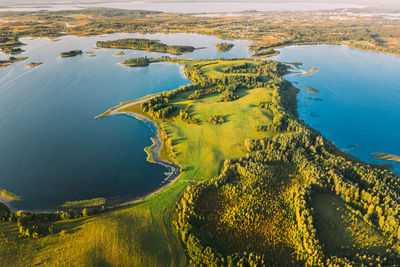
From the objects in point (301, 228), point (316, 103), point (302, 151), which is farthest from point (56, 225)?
point (316, 103)

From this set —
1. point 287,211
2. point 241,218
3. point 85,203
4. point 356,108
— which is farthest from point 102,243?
point 356,108

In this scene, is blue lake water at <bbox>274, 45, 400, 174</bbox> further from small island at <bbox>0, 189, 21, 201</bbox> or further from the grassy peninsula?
small island at <bbox>0, 189, 21, 201</bbox>

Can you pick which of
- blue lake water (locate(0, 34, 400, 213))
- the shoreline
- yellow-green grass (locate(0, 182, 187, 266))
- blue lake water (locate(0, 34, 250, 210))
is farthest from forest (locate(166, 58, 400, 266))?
blue lake water (locate(0, 34, 250, 210))

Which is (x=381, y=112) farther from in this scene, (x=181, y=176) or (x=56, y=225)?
(x=56, y=225)

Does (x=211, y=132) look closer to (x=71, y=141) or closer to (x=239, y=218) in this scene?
(x=239, y=218)

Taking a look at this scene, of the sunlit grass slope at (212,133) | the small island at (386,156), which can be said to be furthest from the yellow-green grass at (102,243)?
the small island at (386,156)
